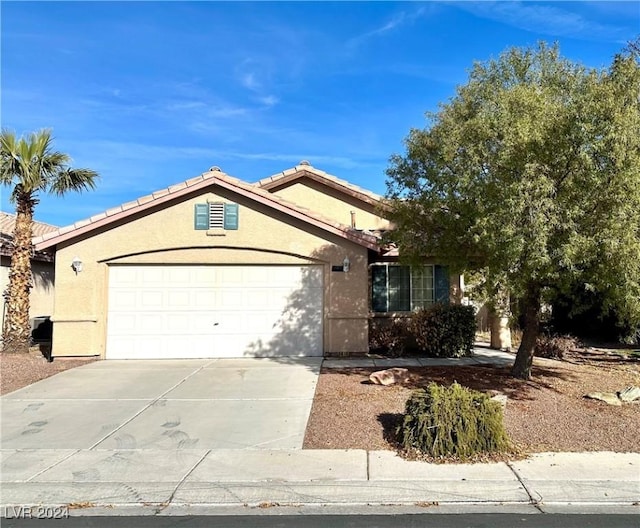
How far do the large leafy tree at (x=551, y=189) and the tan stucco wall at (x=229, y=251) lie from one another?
4287 mm

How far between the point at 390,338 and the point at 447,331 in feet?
4.88

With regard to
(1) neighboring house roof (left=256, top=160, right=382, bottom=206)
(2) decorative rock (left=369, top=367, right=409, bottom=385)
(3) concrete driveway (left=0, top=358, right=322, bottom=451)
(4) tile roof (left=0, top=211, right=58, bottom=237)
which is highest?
(1) neighboring house roof (left=256, top=160, right=382, bottom=206)

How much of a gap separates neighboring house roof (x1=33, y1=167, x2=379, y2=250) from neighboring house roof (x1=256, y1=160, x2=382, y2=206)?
4.09 metres

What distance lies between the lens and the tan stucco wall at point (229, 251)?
1286cm

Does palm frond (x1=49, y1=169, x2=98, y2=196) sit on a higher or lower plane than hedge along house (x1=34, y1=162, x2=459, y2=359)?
higher

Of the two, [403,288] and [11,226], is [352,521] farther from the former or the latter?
[11,226]

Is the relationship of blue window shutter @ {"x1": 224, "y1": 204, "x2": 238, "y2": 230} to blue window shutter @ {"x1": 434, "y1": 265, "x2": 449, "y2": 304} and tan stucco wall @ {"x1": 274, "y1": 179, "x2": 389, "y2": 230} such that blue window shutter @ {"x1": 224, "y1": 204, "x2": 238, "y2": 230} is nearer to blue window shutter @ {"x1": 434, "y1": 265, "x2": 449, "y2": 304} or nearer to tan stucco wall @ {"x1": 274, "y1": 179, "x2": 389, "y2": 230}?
tan stucco wall @ {"x1": 274, "y1": 179, "x2": 389, "y2": 230}

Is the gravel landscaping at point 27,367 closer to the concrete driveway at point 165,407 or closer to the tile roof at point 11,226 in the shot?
the concrete driveway at point 165,407

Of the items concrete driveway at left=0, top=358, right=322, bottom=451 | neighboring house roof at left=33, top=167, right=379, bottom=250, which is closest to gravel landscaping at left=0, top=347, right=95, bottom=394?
concrete driveway at left=0, top=358, right=322, bottom=451

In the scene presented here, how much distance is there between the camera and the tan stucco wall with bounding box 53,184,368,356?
1286cm

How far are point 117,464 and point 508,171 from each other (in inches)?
258

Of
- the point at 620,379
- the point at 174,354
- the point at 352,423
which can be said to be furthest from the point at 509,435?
the point at 174,354

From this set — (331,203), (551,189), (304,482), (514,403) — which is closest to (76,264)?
(331,203)

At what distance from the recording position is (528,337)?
9664 millimetres
